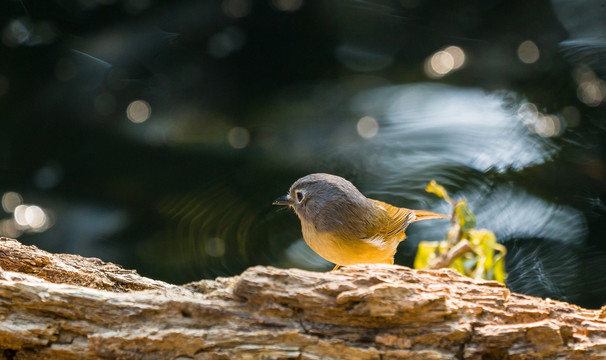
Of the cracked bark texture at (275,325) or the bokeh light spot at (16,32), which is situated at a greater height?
the bokeh light spot at (16,32)

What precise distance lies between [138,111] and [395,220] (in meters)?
2.02

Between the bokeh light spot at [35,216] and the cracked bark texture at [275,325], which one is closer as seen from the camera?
the cracked bark texture at [275,325]

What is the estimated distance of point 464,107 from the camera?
3654mm

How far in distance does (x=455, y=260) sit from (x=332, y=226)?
103 centimetres

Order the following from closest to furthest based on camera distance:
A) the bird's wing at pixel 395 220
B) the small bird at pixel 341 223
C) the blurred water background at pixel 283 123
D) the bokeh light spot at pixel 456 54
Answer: the small bird at pixel 341 223, the bird's wing at pixel 395 220, the blurred water background at pixel 283 123, the bokeh light spot at pixel 456 54

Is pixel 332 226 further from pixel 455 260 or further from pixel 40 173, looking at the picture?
pixel 40 173

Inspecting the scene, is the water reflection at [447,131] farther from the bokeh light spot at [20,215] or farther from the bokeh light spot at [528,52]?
the bokeh light spot at [20,215]

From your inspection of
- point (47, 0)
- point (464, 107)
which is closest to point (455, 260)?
point (464, 107)

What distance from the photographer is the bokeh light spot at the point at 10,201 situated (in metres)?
3.56

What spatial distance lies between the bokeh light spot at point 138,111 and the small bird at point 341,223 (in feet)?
5.20

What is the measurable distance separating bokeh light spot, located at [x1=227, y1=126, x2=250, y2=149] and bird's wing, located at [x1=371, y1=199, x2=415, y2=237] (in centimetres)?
131

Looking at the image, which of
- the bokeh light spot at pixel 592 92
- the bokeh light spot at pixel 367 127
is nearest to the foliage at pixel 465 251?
the bokeh light spot at pixel 367 127

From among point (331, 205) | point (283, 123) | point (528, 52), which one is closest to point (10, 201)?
point (283, 123)

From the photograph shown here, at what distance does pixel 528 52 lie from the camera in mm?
3615
